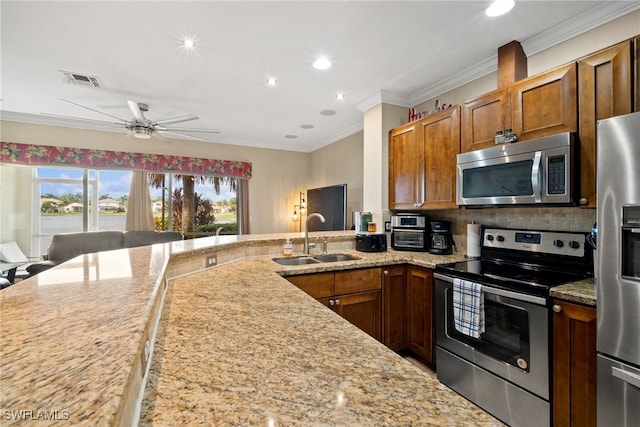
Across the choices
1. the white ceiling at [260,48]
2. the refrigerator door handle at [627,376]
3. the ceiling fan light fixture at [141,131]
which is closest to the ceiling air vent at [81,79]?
the white ceiling at [260,48]

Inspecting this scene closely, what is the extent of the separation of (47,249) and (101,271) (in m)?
4.63

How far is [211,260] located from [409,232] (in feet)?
6.08

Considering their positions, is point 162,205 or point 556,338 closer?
point 556,338

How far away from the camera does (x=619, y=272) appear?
1249mm

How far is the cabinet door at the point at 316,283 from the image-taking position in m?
2.06

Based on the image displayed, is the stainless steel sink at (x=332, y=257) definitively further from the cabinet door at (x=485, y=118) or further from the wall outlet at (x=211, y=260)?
the cabinet door at (x=485, y=118)

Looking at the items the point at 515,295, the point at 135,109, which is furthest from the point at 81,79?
the point at 515,295

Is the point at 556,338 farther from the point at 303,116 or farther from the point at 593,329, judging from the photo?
Result: the point at 303,116

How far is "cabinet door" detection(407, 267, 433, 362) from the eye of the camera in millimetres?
2266

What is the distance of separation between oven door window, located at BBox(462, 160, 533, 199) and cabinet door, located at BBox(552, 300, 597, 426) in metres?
0.79

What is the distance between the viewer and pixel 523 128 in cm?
197

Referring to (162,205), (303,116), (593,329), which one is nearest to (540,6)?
(593,329)

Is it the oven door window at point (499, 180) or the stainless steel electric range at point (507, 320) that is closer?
the stainless steel electric range at point (507, 320)

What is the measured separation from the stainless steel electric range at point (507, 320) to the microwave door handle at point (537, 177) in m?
0.37
